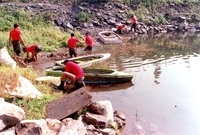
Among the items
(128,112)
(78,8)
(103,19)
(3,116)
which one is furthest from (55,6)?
(3,116)

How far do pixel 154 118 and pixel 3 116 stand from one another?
5189 mm

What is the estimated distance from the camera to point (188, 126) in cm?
948

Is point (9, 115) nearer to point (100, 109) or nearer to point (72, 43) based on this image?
point (100, 109)

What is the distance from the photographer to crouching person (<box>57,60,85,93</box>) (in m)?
10.0

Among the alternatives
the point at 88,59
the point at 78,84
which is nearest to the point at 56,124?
the point at 78,84

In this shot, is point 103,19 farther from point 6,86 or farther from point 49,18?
point 6,86

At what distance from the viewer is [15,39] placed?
44.8ft

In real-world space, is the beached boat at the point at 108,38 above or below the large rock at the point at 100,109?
above

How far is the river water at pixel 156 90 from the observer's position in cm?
945

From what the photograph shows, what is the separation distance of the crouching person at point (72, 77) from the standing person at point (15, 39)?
4170mm

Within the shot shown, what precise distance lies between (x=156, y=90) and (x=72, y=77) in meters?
4.11

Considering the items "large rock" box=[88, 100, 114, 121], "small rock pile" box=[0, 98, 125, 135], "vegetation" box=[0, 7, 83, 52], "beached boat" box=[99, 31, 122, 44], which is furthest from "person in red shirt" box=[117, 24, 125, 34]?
"small rock pile" box=[0, 98, 125, 135]

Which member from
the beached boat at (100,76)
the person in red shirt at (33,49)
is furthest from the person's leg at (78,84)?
the person in red shirt at (33,49)

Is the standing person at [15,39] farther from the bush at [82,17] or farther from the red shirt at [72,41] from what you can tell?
the bush at [82,17]
